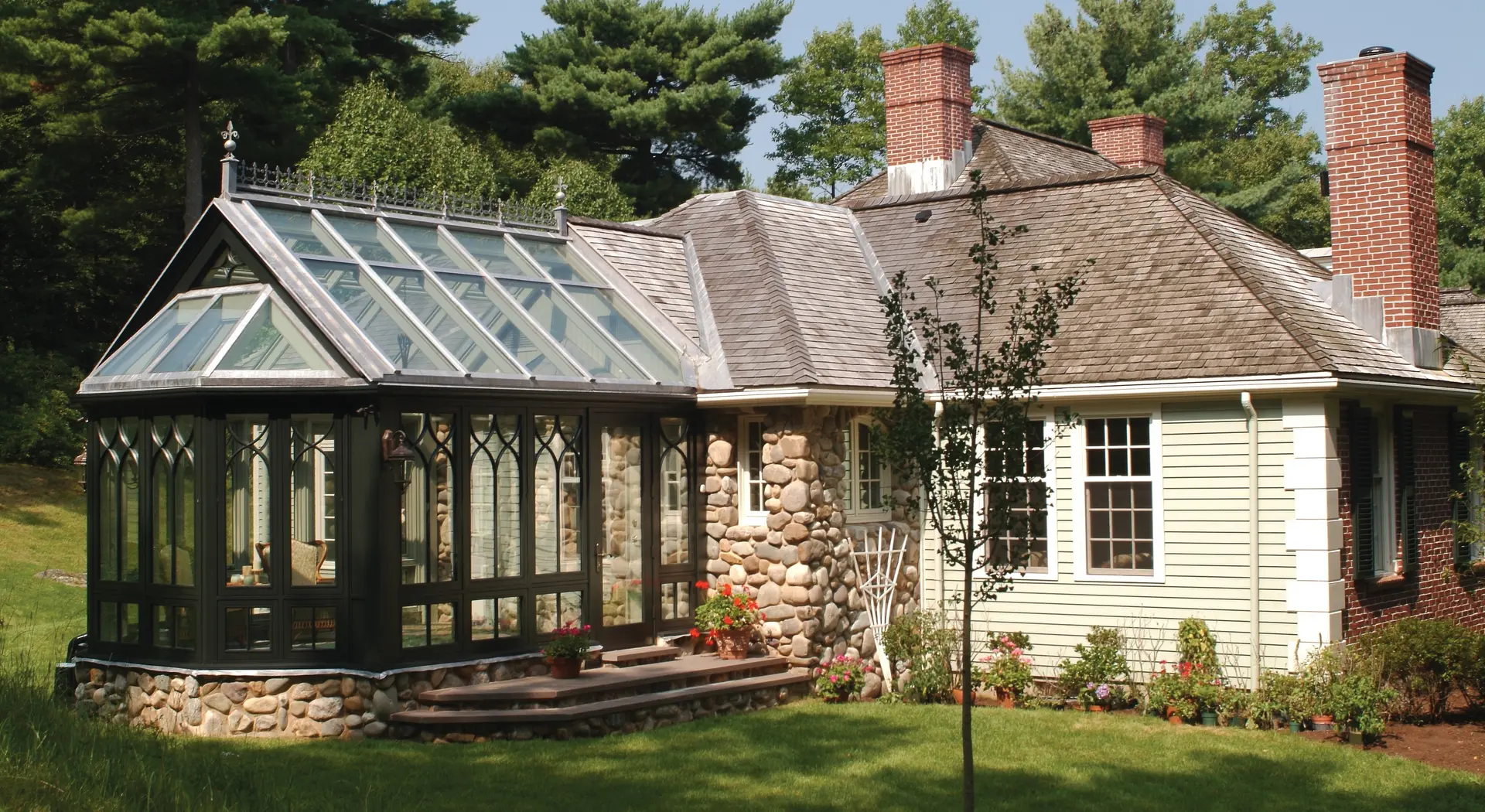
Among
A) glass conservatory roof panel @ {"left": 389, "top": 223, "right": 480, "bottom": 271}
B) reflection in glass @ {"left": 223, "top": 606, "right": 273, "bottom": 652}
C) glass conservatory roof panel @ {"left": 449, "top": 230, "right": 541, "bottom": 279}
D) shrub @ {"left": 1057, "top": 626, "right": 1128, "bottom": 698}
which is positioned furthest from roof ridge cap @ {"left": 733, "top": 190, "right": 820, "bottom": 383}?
reflection in glass @ {"left": 223, "top": 606, "right": 273, "bottom": 652}

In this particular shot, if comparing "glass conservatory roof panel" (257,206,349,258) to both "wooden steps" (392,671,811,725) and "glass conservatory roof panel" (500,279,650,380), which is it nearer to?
"glass conservatory roof panel" (500,279,650,380)

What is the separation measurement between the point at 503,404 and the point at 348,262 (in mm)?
1805

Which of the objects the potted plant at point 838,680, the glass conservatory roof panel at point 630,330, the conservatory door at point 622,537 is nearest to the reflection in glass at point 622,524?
the conservatory door at point 622,537

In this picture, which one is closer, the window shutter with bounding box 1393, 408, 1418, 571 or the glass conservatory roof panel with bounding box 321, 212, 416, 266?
the glass conservatory roof panel with bounding box 321, 212, 416, 266

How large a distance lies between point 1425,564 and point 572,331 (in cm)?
881

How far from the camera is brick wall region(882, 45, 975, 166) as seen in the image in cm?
1822

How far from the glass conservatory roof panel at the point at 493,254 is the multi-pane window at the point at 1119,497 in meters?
5.44

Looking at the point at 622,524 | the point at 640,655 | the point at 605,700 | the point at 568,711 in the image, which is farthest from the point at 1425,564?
the point at 568,711

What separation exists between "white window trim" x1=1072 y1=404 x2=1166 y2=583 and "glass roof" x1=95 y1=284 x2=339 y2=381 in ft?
21.8

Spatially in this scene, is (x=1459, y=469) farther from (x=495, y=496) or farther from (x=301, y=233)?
(x=301, y=233)

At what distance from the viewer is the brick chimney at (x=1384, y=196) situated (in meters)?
13.3

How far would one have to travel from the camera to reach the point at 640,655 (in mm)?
12328

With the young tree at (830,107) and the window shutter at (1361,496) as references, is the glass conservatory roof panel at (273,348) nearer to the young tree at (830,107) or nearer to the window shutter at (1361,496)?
the window shutter at (1361,496)

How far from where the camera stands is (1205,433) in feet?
41.2
